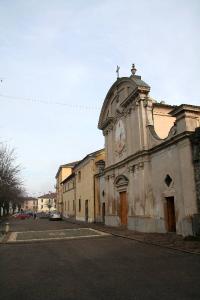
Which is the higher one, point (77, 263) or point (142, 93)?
point (142, 93)

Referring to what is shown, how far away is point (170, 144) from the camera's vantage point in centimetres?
1620

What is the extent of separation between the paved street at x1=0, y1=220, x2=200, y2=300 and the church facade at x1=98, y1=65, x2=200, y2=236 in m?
4.62

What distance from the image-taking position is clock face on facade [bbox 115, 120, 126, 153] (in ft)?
75.5

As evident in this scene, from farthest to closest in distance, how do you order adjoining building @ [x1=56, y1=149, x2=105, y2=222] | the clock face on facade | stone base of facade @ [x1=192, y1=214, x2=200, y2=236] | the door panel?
adjoining building @ [x1=56, y1=149, x2=105, y2=222] < the clock face on facade < the door panel < stone base of facade @ [x1=192, y1=214, x2=200, y2=236]

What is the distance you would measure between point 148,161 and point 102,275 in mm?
11978

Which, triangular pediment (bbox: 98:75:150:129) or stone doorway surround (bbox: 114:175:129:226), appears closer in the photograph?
triangular pediment (bbox: 98:75:150:129)

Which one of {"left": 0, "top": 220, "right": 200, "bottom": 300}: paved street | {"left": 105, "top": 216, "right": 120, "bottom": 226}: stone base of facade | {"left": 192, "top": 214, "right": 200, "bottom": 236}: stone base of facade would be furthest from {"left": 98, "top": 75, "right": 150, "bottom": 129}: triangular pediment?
{"left": 0, "top": 220, "right": 200, "bottom": 300}: paved street

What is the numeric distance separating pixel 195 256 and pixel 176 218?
19.7ft

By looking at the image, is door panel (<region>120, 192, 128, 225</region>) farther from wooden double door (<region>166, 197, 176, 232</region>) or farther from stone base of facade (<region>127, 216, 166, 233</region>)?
wooden double door (<region>166, 197, 176, 232</region>)

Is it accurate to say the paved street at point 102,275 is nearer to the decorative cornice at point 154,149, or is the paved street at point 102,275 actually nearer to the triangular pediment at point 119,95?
the decorative cornice at point 154,149

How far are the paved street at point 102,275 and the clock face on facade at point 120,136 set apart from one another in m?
12.6

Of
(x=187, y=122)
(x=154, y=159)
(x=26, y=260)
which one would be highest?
(x=187, y=122)

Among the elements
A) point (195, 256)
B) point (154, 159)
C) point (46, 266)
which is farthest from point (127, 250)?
point (154, 159)

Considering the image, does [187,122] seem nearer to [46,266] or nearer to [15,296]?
[46,266]
